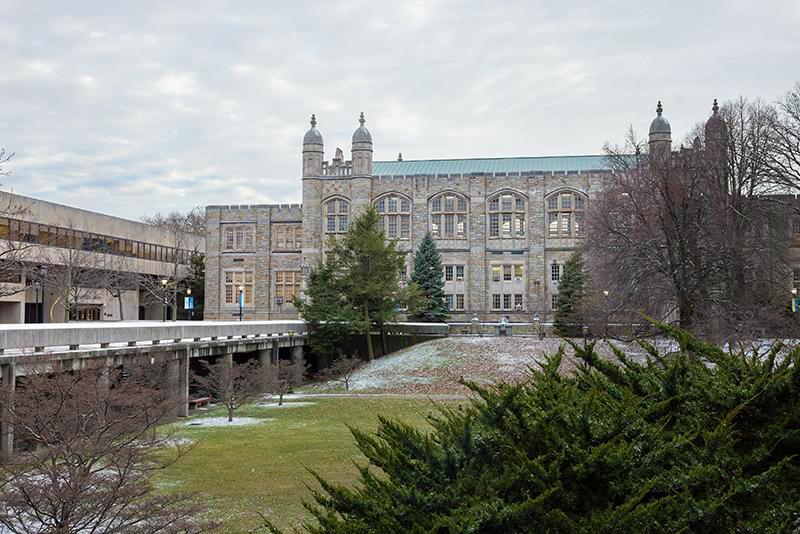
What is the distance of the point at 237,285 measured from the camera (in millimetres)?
62219

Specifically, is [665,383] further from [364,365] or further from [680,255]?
[364,365]

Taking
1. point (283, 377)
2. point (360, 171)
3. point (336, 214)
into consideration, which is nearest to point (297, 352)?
point (283, 377)

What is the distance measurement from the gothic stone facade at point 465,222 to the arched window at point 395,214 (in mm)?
74

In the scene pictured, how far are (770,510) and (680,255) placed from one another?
78.3 ft

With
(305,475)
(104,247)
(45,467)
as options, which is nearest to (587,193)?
(104,247)

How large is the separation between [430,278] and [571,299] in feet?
38.7

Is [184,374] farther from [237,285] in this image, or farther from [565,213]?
[565,213]

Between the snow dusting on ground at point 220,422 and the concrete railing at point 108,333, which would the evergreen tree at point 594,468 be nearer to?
the concrete railing at point 108,333

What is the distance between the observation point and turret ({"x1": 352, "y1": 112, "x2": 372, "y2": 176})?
191 feet

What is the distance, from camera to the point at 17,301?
159 feet

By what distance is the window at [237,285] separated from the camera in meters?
62.2

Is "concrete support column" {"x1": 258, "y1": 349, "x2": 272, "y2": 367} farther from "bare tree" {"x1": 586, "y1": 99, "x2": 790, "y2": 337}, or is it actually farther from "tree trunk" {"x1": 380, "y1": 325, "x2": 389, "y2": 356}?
"bare tree" {"x1": 586, "y1": 99, "x2": 790, "y2": 337}

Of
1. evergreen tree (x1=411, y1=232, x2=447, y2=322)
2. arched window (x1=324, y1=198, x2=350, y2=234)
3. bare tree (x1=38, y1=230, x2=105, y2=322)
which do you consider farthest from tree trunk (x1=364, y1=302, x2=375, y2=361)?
bare tree (x1=38, y1=230, x2=105, y2=322)

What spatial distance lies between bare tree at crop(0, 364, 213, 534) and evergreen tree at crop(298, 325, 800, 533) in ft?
11.0
